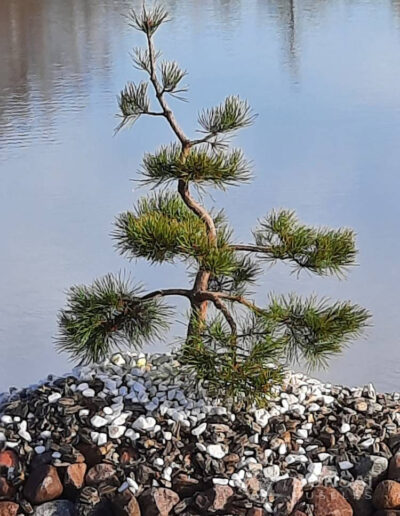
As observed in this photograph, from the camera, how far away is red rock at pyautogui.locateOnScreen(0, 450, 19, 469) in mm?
1440

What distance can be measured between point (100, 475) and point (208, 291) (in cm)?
38

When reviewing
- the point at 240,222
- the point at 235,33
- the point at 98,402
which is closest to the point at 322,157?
the point at 240,222

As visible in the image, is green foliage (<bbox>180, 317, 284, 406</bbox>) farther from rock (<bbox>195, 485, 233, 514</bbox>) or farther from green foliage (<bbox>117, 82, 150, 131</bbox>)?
green foliage (<bbox>117, 82, 150, 131</bbox>)

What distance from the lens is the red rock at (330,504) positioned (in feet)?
4.37

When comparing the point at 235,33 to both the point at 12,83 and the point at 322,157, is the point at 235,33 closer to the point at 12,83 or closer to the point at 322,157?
the point at 12,83

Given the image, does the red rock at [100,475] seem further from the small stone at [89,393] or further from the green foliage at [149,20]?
the green foliage at [149,20]

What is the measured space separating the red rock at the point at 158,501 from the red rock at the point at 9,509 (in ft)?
0.64

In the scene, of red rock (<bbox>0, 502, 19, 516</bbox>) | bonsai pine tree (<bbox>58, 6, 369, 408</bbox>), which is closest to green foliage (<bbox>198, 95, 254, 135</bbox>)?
bonsai pine tree (<bbox>58, 6, 369, 408</bbox>)

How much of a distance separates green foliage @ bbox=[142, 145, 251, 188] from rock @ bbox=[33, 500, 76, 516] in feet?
1.78

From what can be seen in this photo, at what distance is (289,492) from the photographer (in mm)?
1357

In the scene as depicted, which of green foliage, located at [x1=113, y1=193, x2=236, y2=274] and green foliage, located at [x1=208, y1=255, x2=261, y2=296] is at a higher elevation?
green foliage, located at [x1=113, y1=193, x2=236, y2=274]

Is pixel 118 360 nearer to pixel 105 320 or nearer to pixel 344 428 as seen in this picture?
pixel 105 320

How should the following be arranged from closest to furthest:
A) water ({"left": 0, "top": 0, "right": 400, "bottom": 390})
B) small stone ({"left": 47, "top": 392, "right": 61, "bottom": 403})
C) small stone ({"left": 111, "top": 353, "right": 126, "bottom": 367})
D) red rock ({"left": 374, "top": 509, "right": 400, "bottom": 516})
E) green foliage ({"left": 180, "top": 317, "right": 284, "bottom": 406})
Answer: red rock ({"left": 374, "top": 509, "right": 400, "bottom": 516}) < green foliage ({"left": 180, "top": 317, "right": 284, "bottom": 406}) < small stone ({"left": 47, "top": 392, "right": 61, "bottom": 403}) < small stone ({"left": 111, "top": 353, "right": 126, "bottom": 367}) < water ({"left": 0, "top": 0, "right": 400, "bottom": 390})

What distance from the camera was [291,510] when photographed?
1346mm
